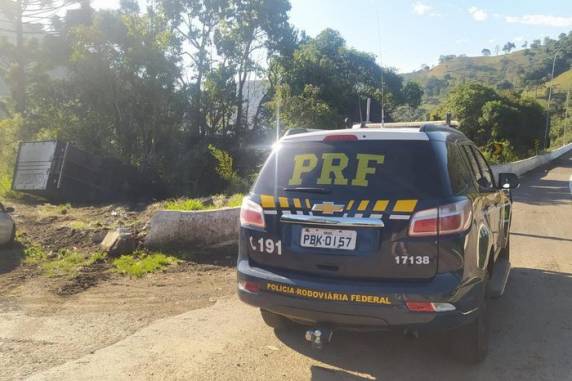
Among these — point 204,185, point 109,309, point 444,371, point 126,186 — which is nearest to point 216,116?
point 204,185

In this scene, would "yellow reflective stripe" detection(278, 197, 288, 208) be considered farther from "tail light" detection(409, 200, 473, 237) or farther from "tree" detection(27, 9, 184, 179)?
"tree" detection(27, 9, 184, 179)

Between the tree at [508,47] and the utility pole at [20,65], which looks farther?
the tree at [508,47]

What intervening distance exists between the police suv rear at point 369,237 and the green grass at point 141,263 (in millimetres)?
3100

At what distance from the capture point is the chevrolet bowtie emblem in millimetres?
3252

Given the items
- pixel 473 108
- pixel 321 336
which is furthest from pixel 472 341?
pixel 473 108

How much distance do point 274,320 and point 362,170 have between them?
5.52 ft

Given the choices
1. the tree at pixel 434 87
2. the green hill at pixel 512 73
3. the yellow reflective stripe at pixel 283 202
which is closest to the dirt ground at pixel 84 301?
the yellow reflective stripe at pixel 283 202

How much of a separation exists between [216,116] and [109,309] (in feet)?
78.0

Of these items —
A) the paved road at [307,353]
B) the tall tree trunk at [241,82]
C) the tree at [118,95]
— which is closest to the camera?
the paved road at [307,353]

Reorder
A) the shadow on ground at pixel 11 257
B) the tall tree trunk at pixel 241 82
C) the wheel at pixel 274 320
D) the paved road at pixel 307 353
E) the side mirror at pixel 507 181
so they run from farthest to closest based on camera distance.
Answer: the tall tree trunk at pixel 241 82 < the shadow on ground at pixel 11 257 < the side mirror at pixel 507 181 < the wheel at pixel 274 320 < the paved road at pixel 307 353

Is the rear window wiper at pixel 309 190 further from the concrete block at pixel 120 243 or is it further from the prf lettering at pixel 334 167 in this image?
the concrete block at pixel 120 243

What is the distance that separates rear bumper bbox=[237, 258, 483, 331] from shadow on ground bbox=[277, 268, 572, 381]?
533 millimetres

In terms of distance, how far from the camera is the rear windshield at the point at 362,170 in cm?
321

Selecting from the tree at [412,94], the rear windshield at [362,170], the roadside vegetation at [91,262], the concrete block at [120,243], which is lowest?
the roadside vegetation at [91,262]
